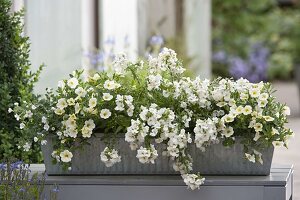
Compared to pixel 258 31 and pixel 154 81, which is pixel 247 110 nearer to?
pixel 154 81

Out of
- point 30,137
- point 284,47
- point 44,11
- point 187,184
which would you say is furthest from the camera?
point 284,47

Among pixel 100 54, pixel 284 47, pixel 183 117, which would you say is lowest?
pixel 183 117

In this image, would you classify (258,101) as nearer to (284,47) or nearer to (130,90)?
(130,90)

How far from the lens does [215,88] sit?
4266mm

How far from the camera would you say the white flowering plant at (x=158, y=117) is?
408cm

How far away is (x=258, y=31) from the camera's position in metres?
19.7

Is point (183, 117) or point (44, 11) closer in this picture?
point (183, 117)

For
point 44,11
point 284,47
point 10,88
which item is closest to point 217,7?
point 284,47

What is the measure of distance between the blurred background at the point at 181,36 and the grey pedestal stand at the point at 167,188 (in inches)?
95.2

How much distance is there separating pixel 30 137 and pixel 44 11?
3256 millimetres

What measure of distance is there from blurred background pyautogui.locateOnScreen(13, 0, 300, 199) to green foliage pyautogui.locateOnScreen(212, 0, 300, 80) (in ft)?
0.05

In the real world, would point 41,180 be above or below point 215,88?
below

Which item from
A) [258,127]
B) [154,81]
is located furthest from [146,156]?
[258,127]

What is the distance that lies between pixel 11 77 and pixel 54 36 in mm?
2812
